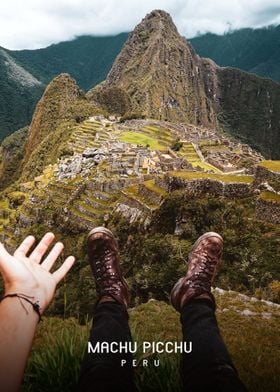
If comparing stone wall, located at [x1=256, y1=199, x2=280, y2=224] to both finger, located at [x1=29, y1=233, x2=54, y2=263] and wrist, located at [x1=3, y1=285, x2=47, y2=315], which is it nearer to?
finger, located at [x1=29, y1=233, x2=54, y2=263]

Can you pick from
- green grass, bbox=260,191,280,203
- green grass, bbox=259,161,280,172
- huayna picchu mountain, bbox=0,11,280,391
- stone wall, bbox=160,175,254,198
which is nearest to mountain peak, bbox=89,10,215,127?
huayna picchu mountain, bbox=0,11,280,391

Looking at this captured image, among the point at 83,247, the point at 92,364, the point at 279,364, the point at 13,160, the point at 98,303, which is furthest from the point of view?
the point at 13,160

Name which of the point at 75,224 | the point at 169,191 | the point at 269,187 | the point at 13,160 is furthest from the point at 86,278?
the point at 13,160

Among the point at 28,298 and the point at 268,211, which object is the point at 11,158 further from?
the point at 28,298

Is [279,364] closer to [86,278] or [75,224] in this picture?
[86,278]

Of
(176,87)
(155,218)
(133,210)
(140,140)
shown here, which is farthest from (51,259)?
(176,87)

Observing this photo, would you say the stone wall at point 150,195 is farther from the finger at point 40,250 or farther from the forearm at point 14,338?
the forearm at point 14,338
